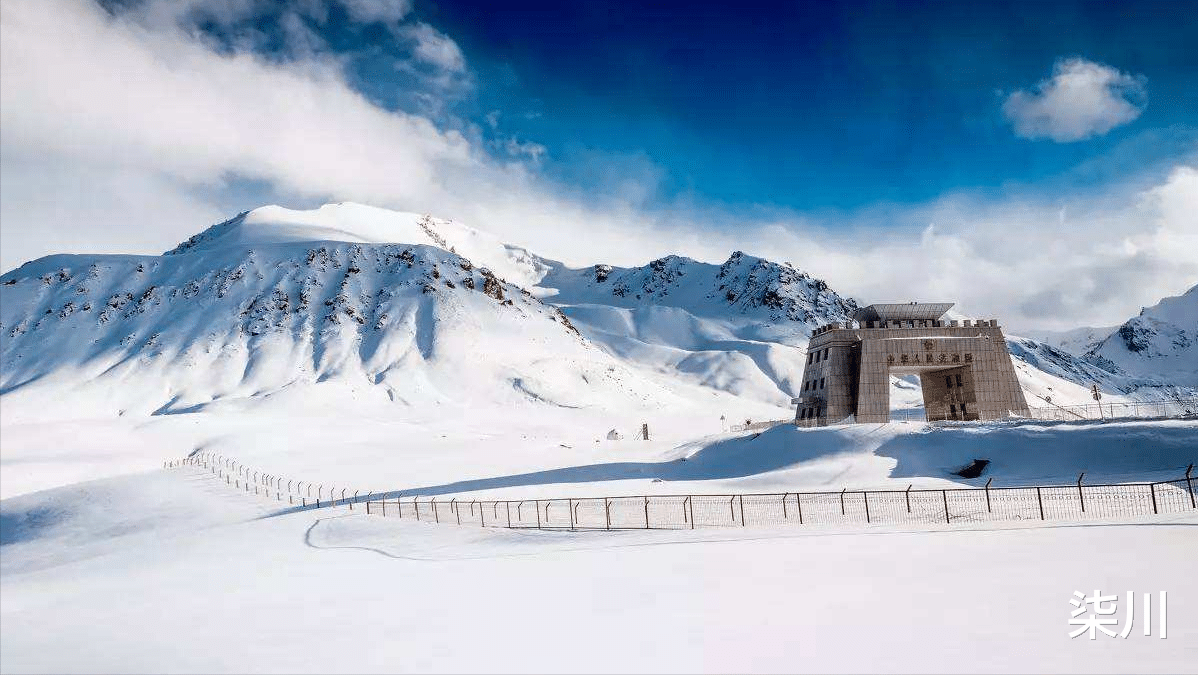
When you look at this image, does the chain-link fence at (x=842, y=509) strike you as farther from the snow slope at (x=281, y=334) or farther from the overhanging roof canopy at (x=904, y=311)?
the snow slope at (x=281, y=334)

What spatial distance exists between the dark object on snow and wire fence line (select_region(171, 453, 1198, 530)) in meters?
4.80

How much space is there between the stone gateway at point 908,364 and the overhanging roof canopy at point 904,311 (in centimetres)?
10

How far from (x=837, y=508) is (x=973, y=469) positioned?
11.2 metres

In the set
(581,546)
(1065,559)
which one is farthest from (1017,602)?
(581,546)

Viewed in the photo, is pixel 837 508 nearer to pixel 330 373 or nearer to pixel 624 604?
pixel 624 604

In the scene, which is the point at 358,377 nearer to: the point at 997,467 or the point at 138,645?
the point at 997,467

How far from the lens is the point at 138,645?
16.2 metres

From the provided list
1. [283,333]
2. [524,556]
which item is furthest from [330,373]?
[524,556]

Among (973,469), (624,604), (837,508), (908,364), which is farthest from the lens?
(908,364)

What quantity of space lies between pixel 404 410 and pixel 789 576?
9883 centimetres

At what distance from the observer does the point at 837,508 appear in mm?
31547

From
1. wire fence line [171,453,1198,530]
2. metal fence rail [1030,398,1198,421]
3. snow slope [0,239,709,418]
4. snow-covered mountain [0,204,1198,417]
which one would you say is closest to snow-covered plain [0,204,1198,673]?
wire fence line [171,453,1198,530]

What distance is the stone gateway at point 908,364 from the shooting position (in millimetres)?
50281

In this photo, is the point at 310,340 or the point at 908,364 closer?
the point at 908,364
